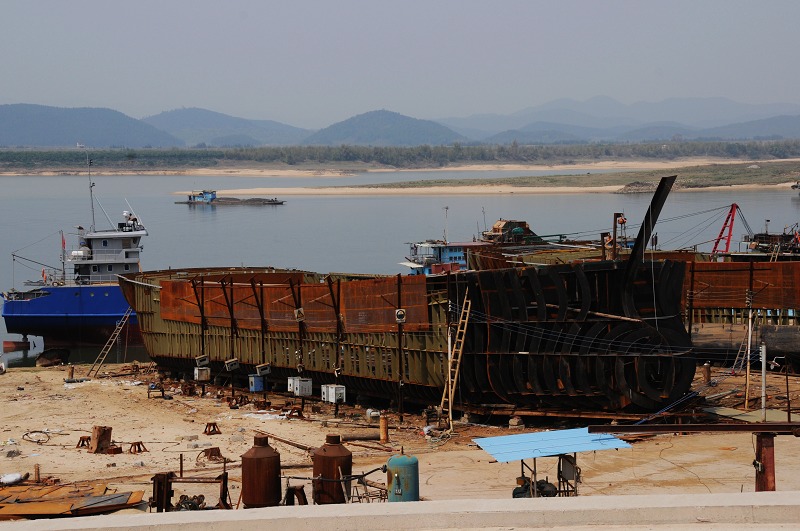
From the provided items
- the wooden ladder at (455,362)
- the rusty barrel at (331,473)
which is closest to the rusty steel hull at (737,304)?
the wooden ladder at (455,362)

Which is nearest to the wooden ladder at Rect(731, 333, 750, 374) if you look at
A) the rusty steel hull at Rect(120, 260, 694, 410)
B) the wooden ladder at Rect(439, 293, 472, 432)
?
the rusty steel hull at Rect(120, 260, 694, 410)

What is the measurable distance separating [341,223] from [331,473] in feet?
421

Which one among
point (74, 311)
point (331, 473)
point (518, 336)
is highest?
point (518, 336)

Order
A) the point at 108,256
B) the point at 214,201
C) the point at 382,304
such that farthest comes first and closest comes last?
the point at 214,201
the point at 108,256
the point at 382,304

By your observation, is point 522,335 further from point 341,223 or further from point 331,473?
point 341,223

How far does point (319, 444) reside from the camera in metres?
28.6

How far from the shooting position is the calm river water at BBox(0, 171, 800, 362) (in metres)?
101

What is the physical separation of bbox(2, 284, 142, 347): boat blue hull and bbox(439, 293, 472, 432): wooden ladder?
1140 inches

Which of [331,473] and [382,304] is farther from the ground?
[382,304]

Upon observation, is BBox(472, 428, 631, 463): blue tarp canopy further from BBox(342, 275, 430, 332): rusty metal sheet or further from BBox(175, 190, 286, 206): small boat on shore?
BBox(175, 190, 286, 206): small boat on shore

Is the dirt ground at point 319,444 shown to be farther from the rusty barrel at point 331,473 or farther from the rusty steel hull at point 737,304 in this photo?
the rusty barrel at point 331,473

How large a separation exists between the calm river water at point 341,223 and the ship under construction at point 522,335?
119ft

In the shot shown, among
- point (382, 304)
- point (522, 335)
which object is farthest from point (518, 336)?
point (382, 304)

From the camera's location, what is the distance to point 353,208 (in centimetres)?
17775
